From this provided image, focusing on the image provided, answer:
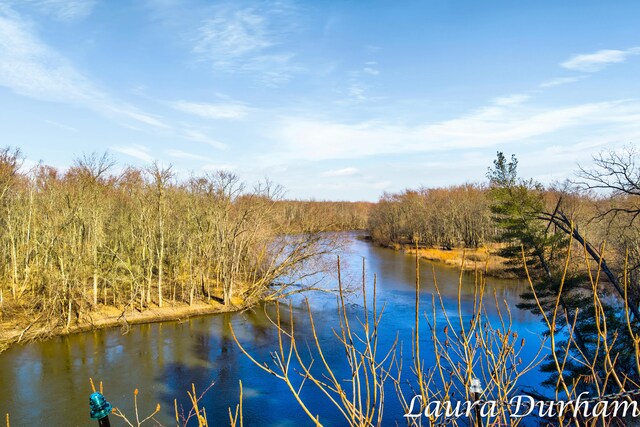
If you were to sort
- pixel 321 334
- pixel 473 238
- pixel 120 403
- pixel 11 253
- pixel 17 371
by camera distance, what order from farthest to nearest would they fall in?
pixel 473 238
pixel 11 253
pixel 321 334
pixel 17 371
pixel 120 403

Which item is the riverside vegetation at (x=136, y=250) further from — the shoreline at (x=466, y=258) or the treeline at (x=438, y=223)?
the treeline at (x=438, y=223)

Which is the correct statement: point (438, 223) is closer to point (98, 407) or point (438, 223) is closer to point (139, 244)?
point (139, 244)

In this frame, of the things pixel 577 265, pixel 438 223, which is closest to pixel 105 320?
pixel 577 265

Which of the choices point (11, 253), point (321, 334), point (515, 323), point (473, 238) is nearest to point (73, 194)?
point (11, 253)

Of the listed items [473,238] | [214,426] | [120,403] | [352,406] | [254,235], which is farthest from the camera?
[473,238]

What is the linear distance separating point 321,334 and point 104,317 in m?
11.7

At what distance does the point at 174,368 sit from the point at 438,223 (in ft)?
149

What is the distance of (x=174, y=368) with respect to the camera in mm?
17672

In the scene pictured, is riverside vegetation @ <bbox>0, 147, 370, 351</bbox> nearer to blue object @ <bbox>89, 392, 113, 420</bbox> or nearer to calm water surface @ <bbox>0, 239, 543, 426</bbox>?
calm water surface @ <bbox>0, 239, 543, 426</bbox>

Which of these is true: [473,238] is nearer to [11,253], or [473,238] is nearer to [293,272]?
[293,272]

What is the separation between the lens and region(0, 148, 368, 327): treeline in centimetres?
2311

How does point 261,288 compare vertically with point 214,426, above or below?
above

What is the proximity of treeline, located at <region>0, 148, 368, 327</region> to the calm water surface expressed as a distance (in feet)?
9.17

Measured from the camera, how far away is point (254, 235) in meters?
28.7
